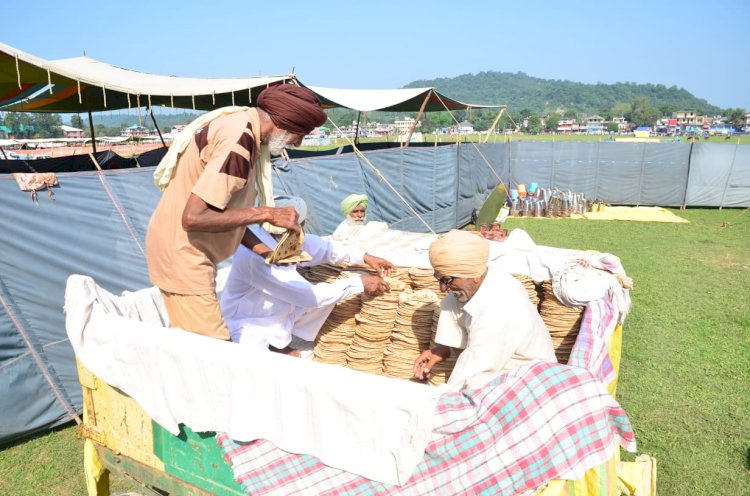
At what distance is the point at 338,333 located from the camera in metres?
3.56

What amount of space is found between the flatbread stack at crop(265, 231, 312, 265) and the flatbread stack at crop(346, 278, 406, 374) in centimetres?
96

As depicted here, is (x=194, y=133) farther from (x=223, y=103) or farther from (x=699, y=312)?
(x=223, y=103)

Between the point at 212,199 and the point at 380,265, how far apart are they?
62.1 inches

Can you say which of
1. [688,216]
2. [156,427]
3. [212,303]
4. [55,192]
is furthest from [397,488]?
[688,216]

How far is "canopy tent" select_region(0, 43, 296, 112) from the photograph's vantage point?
538cm

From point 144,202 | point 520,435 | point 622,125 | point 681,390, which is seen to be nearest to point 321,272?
point 144,202

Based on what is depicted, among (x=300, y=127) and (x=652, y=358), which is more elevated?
(x=300, y=127)

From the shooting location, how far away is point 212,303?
2.41 metres

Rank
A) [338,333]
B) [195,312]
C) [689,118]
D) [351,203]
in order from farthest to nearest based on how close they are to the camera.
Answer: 1. [689,118]
2. [351,203]
3. [338,333]
4. [195,312]

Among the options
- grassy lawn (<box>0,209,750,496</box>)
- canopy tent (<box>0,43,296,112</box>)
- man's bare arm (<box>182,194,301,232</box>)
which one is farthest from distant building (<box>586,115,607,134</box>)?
man's bare arm (<box>182,194,301,232</box>)

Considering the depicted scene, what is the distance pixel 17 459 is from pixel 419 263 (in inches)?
119

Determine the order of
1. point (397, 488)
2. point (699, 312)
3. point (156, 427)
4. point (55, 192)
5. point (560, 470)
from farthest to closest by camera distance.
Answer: point (699, 312) → point (55, 192) → point (156, 427) → point (397, 488) → point (560, 470)

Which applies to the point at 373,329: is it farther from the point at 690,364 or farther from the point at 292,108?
the point at 690,364

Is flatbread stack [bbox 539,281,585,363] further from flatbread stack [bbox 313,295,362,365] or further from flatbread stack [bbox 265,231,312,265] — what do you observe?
flatbread stack [bbox 265,231,312,265]
